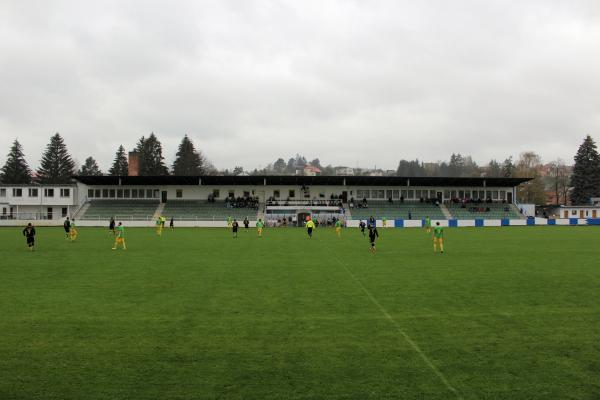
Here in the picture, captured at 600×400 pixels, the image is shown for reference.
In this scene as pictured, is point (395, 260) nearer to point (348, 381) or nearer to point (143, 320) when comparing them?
point (143, 320)

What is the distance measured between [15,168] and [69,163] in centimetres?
1219

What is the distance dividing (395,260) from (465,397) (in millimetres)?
15937

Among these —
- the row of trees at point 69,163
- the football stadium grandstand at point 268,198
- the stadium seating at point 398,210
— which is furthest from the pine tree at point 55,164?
the stadium seating at point 398,210

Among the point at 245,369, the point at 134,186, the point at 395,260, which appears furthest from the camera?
the point at 134,186

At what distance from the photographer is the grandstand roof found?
240ft

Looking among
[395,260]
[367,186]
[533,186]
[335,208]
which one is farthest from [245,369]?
[533,186]

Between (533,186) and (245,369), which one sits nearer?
(245,369)

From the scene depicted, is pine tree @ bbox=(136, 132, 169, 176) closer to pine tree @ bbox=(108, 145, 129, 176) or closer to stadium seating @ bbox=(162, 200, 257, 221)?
pine tree @ bbox=(108, 145, 129, 176)

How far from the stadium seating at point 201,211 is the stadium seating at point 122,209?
261 centimetres

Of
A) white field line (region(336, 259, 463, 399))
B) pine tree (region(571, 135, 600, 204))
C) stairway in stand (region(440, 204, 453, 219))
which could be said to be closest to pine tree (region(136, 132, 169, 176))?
stairway in stand (region(440, 204, 453, 219))

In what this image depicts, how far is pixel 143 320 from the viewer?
10102 millimetres

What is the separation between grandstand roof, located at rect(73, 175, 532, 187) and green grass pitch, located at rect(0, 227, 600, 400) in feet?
185

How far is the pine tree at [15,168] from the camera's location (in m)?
100

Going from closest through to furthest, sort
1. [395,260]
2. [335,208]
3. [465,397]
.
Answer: [465,397], [395,260], [335,208]
